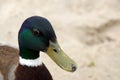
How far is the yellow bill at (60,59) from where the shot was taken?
329 centimetres

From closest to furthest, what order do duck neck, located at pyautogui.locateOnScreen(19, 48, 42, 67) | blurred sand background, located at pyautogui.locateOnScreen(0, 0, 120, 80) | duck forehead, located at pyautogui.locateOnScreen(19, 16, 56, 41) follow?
duck forehead, located at pyautogui.locateOnScreen(19, 16, 56, 41) → duck neck, located at pyautogui.locateOnScreen(19, 48, 42, 67) → blurred sand background, located at pyautogui.locateOnScreen(0, 0, 120, 80)

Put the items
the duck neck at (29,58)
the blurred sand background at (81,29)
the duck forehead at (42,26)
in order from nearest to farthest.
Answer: the duck forehead at (42,26), the duck neck at (29,58), the blurred sand background at (81,29)

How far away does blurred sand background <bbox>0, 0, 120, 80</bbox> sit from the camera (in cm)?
464

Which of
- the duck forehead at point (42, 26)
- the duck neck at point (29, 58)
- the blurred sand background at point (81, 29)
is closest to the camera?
the duck forehead at point (42, 26)

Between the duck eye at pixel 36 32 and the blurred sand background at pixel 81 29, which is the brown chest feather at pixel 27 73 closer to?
the duck eye at pixel 36 32

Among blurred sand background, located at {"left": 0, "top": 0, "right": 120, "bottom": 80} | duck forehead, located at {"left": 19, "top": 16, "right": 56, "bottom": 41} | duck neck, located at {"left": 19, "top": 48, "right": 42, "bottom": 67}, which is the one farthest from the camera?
blurred sand background, located at {"left": 0, "top": 0, "right": 120, "bottom": 80}

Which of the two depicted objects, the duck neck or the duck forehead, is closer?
the duck forehead

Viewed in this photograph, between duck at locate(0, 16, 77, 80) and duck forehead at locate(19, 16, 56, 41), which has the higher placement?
duck forehead at locate(19, 16, 56, 41)

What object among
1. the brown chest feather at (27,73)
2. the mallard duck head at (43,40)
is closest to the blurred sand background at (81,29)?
the brown chest feather at (27,73)

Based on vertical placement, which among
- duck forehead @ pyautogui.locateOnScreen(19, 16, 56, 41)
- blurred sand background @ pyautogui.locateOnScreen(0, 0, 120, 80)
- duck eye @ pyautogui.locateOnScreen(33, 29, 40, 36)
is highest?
duck forehead @ pyautogui.locateOnScreen(19, 16, 56, 41)

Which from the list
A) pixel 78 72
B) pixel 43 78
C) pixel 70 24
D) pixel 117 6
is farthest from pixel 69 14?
pixel 43 78

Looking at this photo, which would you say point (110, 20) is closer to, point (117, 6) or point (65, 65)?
point (117, 6)

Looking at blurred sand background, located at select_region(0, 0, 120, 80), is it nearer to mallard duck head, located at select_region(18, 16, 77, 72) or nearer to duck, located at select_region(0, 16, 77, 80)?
duck, located at select_region(0, 16, 77, 80)

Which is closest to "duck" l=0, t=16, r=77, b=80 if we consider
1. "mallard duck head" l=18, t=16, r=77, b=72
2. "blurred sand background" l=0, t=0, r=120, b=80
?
"mallard duck head" l=18, t=16, r=77, b=72
